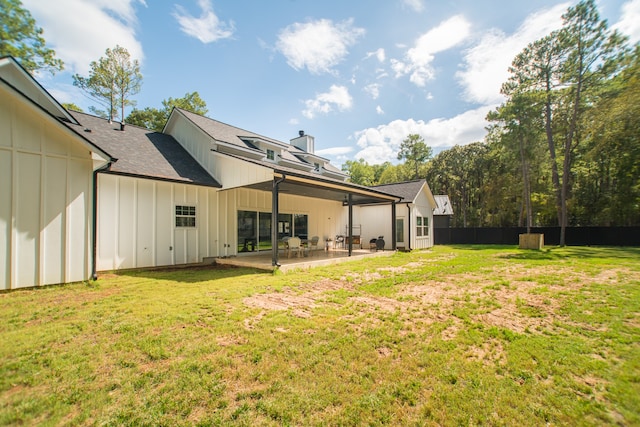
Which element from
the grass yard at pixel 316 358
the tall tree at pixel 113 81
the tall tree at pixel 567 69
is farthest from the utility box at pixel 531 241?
the tall tree at pixel 113 81

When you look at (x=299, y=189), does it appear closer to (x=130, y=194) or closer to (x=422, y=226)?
(x=130, y=194)

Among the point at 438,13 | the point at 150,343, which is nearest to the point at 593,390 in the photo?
the point at 150,343

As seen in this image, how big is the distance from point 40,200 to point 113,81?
72.9ft

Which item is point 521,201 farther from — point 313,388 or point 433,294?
point 313,388

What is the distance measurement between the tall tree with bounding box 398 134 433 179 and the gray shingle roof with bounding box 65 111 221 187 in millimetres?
36244

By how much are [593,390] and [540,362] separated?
0.50m

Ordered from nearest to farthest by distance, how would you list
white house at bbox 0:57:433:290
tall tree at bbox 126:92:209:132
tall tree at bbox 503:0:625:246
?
1. white house at bbox 0:57:433:290
2. tall tree at bbox 503:0:625:246
3. tall tree at bbox 126:92:209:132

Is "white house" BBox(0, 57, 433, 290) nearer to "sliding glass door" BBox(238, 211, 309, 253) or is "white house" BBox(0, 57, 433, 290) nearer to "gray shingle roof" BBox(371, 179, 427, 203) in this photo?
"sliding glass door" BBox(238, 211, 309, 253)

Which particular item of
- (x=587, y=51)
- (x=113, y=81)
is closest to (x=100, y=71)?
(x=113, y=81)

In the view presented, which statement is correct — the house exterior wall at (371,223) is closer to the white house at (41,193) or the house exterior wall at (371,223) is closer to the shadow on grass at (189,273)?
the shadow on grass at (189,273)

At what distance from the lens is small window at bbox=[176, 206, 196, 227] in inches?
374

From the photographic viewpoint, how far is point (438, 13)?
30.5 ft

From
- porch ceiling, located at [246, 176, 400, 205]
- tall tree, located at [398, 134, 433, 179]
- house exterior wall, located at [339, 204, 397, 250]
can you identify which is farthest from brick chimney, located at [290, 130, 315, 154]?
tall tree, located at [398, 134, 433, 179]

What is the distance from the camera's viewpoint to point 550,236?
Answer: 19859mm
